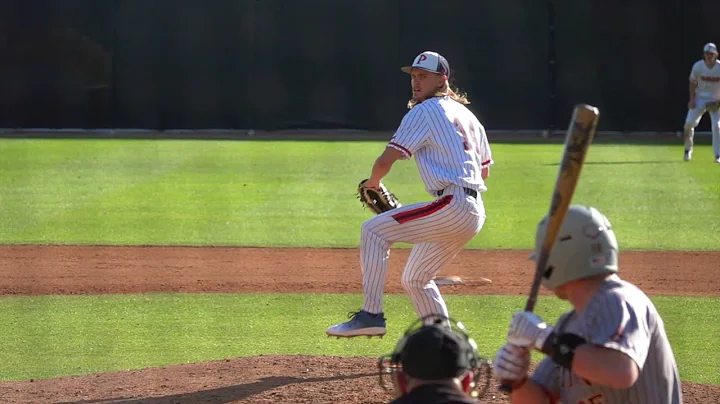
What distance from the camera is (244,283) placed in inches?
378

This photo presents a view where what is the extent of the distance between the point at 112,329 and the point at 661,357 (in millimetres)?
5369

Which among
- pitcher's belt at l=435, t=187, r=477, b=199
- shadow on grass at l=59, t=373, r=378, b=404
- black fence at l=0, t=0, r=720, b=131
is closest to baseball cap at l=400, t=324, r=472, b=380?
shadow on grass at l=59, t=373, r=378, b=404

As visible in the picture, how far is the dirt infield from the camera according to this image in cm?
593

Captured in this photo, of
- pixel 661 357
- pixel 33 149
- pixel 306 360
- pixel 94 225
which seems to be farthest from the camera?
pixel 33 149

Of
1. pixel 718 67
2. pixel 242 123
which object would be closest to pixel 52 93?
pixel 242 123

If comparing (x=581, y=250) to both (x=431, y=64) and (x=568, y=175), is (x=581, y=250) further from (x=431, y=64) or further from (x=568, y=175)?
(x=431, y=64)

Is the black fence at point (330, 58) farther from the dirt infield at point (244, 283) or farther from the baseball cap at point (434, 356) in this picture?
the baseball cap at point (434, 356)

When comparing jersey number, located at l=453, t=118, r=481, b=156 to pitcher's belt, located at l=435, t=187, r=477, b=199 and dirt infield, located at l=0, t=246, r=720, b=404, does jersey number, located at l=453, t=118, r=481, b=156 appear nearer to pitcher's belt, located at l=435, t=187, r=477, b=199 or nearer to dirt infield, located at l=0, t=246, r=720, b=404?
pitcher's belt, located at l=435, t=187, r=477, b=199

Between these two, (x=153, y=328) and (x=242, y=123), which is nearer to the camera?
(x=153, y=328)

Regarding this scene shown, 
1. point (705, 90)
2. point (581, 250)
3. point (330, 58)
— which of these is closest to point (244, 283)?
point (581, 250)

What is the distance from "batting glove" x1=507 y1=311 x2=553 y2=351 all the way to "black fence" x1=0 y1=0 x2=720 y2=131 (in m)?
22.1

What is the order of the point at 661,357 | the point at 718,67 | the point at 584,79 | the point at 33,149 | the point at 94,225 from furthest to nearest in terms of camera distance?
the point at 584,79 < the point at 33,149 < the point at 718,67 < the point at 94,225 < the point at 661,357

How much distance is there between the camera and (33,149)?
20688mm

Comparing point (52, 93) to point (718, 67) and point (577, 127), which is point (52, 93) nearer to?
point (718, 67)
